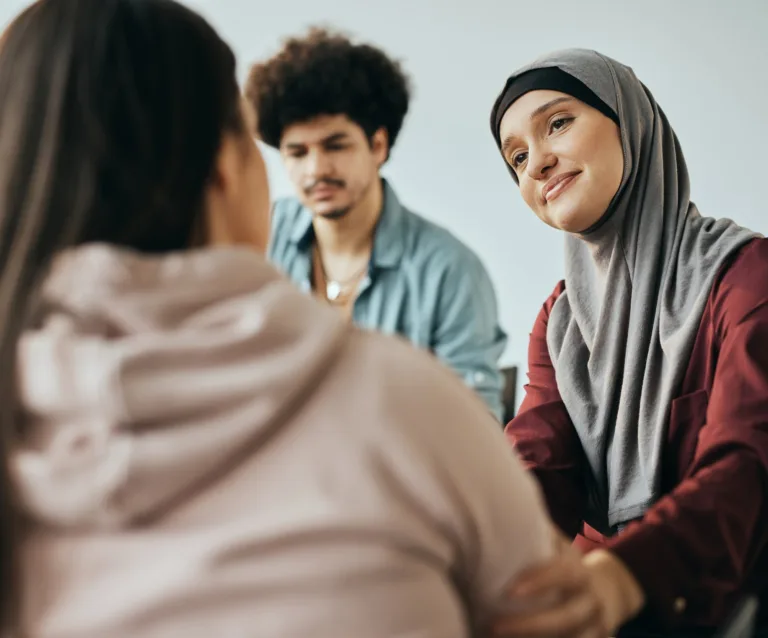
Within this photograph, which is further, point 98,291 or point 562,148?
point 562,148

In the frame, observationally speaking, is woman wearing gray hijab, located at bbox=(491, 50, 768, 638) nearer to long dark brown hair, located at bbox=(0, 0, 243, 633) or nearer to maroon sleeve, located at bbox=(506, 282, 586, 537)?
maroon sleeve, located at bbox=(506, 282, 586, 537)

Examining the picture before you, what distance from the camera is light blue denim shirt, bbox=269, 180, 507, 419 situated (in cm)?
176

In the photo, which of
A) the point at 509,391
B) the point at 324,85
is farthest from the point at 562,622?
the point at 324,85

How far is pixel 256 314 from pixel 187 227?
0.44 ft

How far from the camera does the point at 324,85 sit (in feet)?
6.28

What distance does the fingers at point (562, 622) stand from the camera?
2.14 ft

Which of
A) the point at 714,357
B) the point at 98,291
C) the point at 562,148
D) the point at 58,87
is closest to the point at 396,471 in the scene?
the point at 98,291

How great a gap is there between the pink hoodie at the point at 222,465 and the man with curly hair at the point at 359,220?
1205mm

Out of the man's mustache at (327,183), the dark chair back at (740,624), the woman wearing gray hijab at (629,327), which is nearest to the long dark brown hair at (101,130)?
the dark chair back at (740,624)

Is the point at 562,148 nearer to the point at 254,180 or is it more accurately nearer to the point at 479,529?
the point at 254,180

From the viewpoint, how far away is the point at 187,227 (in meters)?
A: 0.64

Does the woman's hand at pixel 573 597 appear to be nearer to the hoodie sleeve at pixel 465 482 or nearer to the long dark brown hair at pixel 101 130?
the hoodie sleeve at pixel 465 482

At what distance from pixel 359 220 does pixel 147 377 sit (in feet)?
4.74

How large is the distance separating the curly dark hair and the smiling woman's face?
2.08 feet
